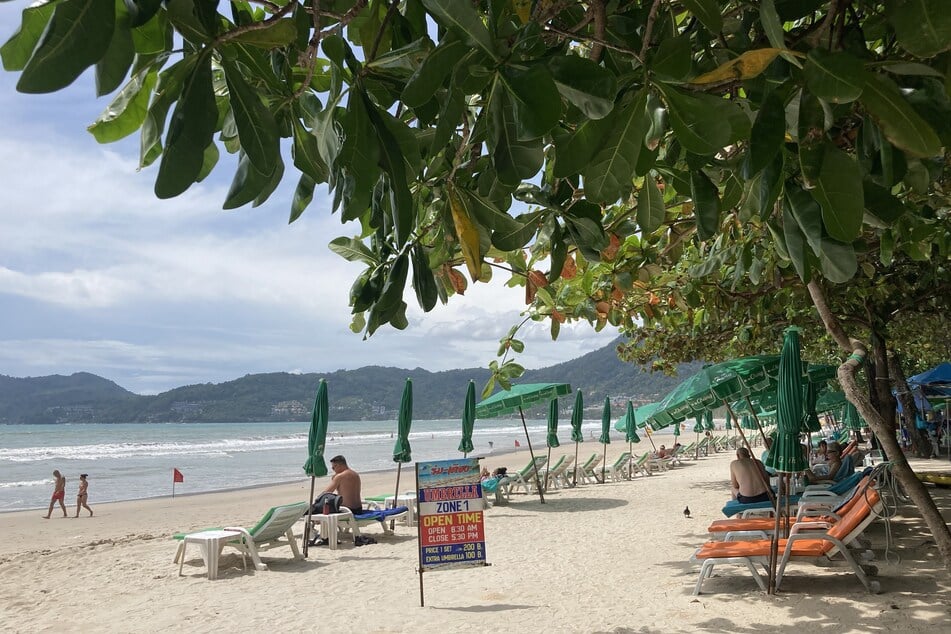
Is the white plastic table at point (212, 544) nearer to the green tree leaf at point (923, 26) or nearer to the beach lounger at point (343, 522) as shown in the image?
the beach lounger at point (343, 522)

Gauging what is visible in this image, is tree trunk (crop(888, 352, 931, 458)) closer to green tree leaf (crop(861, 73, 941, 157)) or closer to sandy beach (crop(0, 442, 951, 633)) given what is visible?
sandy beach (crop(0, 442, 951, 633))

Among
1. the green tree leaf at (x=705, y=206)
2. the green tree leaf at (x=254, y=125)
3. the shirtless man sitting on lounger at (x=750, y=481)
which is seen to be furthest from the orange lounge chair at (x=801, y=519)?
the green tree leaf at (x=254, y=125)

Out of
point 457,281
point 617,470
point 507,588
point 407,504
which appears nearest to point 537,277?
point 457,281

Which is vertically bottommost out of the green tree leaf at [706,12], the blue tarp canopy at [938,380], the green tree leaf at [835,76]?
the blue tarp canopy at [938,380]

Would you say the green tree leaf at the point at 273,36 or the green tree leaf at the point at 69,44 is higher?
the green tree leaf at the point at 273,36

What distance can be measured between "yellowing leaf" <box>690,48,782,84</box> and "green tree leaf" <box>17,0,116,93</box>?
85cm

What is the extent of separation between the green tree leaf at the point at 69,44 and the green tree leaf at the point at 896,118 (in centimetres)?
96

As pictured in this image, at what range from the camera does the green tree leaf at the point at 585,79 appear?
93cm

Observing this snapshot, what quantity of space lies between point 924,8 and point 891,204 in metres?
0.49

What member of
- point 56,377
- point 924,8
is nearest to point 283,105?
point 924,8

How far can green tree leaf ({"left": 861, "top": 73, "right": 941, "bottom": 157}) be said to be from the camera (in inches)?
38.8

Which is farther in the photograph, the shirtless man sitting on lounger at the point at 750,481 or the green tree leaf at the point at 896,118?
the shirtless man sitting on lounger at the point at 750,481

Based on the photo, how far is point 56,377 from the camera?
180m

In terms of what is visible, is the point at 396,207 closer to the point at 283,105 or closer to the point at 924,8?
the point at 283,105
